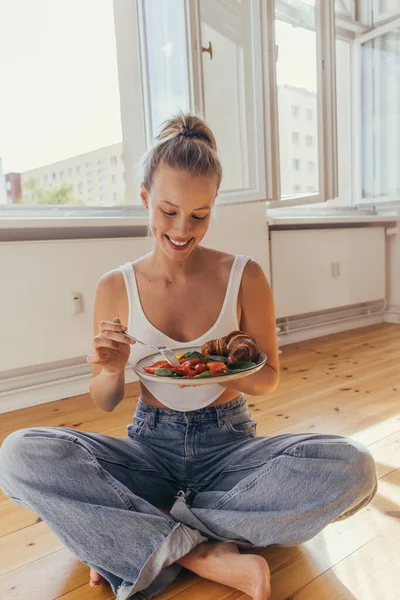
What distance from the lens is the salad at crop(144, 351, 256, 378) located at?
32.0 inches

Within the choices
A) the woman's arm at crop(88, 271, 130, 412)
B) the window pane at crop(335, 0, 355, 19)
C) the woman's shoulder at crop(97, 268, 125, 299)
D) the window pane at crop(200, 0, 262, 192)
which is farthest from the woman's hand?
the window pane at crop(335, 0, 355, 19)

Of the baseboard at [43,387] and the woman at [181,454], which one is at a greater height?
the woman at [181,454]

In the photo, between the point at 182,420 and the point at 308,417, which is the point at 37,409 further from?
the point at 182,420

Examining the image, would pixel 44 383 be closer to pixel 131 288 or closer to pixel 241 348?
pixel 131 288

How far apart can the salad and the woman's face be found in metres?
0.26

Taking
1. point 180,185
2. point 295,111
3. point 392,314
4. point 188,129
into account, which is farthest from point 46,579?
point 392,314

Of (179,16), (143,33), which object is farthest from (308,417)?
(143,33)

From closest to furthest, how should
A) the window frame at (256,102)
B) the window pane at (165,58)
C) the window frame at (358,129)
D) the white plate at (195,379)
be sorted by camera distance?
the white plate at (195,379)
the window frame at (256,102)
the window pane at (165,58)
the window frame at (358,129)

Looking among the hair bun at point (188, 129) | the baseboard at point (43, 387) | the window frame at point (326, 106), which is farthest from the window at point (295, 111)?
the hair bun at point (188, 129)

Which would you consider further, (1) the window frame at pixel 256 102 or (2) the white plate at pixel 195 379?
(1) the window frame at pixel 256 102

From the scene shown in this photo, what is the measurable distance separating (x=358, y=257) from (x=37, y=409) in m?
2.44

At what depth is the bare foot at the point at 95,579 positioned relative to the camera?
915 mm

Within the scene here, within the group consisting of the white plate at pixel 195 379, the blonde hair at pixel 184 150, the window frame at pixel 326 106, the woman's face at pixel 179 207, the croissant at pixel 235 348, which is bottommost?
the white plate at pixel 195 379

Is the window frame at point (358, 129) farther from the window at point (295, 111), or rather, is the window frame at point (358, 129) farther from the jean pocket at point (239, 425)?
the jean pocket at point (239, 425)
